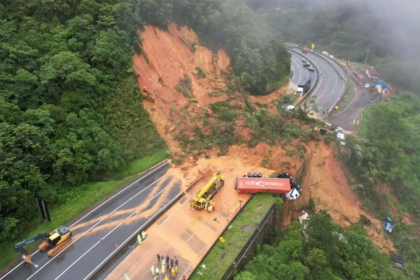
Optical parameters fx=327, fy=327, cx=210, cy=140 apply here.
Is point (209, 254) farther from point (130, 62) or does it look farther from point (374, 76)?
point (374, 76)

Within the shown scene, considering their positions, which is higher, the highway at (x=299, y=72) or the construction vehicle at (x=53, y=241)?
the highway at (x=299, y=72)

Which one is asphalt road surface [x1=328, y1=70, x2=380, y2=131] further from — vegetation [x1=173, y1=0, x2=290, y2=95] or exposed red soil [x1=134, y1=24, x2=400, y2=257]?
vegetation [x1=173, y1=0, x2=290, y2=95]

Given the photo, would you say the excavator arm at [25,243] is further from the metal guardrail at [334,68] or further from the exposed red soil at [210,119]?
the metal guardrail at [334,68]

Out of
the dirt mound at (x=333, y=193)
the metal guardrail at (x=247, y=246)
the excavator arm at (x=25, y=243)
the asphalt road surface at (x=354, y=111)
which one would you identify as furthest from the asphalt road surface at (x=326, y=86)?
the excavator arm at (x=25, y=243)

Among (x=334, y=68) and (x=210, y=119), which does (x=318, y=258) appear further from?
(x=334, y=68)

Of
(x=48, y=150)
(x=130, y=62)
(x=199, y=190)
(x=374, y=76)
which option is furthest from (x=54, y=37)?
(x=374, y=76)

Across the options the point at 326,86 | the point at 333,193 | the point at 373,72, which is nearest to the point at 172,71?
the point at 333,193
